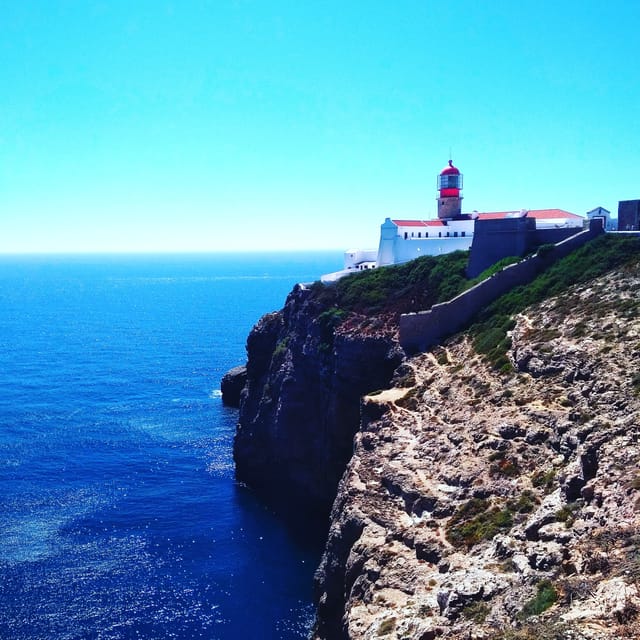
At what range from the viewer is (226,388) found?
82.8 m

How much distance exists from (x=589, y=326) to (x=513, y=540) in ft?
54.7

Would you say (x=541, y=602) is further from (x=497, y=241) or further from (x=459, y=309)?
(x=497, y=241)

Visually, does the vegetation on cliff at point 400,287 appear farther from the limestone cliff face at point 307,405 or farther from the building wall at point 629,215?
the building wall at point 629,215

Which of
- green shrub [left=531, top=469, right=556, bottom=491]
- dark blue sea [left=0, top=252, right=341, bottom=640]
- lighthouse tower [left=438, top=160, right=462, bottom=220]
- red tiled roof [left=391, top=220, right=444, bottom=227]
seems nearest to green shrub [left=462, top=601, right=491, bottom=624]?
green shrub [left=531, top=469, right=556, bottom=491]

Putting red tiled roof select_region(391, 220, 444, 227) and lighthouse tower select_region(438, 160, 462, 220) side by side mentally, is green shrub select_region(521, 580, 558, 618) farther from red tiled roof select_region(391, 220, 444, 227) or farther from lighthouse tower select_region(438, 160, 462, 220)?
lighthouse tower select_region(438, 160, 462, 220)

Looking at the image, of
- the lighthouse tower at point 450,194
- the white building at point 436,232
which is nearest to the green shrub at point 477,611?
the white building at point 436,232

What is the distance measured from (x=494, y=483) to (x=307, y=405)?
98.7ft

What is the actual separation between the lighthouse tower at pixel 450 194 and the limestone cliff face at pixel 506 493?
1335 inches

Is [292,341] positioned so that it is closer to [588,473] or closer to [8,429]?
[8,429]

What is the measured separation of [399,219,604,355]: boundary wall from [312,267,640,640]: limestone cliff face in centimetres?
308

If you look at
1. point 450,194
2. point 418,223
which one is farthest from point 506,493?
point 450,194

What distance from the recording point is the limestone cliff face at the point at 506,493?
59.5 ft

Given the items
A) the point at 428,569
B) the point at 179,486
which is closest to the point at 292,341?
the point at 179,486

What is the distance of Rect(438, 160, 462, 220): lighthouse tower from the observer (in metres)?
74.3
